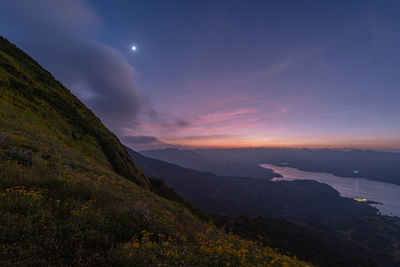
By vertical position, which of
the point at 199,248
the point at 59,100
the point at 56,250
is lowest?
the point at 199,248

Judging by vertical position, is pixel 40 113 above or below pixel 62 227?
above

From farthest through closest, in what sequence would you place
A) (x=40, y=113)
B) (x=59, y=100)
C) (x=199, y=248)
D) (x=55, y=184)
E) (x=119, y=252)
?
1. (x=59, y=100)
2. (x=40, y=113)
3. (x=55, y=184)
4. (x=199, y=248)
5. (x=119, y=252)

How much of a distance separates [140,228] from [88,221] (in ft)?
4.83

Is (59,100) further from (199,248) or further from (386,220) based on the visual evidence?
(386,220)

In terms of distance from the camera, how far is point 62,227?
3.65 m

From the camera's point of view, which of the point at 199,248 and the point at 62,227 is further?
the point at 199,248

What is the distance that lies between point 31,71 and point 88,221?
28.5 metres

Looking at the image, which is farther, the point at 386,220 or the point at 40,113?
the point at 386,220

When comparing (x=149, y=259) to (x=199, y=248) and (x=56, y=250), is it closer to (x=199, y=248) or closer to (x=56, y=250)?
(x=199, y=248)

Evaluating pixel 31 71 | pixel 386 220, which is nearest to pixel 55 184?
pixel 31 71

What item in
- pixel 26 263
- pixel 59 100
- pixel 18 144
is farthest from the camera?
pixel 59 100

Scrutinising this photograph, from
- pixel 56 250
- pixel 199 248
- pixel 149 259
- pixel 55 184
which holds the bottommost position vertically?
pixel 199 248

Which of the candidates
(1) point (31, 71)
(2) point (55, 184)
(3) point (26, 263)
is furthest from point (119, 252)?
(1) point (31, 71)

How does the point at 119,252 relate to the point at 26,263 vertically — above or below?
below
